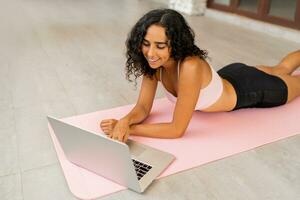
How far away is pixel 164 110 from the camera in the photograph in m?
1.74

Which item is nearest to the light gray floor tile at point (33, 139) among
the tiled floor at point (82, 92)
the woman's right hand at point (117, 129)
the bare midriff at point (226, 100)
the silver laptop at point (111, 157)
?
the tiled floor at point (82, 92)

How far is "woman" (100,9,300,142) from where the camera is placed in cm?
122

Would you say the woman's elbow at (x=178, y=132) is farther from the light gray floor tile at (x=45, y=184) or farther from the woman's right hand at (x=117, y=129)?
the light gray floor tile at (x=45, y=184)

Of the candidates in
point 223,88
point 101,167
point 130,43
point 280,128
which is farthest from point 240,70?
point 101,167

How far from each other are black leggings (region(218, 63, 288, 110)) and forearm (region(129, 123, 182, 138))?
45 cm

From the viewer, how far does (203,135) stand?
1495 mm

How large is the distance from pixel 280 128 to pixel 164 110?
1.98 ft

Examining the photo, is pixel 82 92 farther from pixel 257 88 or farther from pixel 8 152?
pixel 257 88

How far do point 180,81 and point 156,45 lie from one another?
178mm

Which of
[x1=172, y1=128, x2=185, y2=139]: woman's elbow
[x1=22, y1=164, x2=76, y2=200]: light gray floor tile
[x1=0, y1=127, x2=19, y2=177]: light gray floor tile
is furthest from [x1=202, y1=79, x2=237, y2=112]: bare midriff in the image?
[x1=0, y1=127, x2=19, y2=177]: light gray floor tile

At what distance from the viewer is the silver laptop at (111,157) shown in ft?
3.38

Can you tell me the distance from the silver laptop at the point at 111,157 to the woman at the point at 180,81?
13 centimetres

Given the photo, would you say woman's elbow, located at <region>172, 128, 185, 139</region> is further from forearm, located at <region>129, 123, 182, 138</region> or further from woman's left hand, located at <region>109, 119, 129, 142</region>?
woman's left hand, located at <region>109, 119, 129, 142</region>

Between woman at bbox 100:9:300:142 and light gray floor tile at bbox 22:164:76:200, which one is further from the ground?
woman at bbox 100:9:300:142
